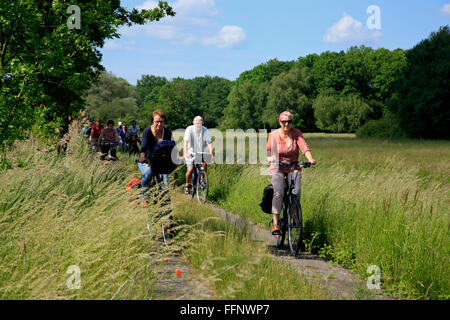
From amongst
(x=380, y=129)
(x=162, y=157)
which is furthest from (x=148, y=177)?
(x=380, y=129)

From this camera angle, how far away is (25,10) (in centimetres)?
763

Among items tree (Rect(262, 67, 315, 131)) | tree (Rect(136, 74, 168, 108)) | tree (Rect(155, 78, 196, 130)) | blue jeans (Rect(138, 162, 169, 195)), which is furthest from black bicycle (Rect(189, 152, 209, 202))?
tree (Rect(136, 74, 168, 108))

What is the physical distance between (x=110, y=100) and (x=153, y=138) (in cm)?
8328

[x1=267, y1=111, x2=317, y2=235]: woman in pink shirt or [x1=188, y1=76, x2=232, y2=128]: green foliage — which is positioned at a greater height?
[x1=188, y1=76, x2=232, y2=128]: green foliage

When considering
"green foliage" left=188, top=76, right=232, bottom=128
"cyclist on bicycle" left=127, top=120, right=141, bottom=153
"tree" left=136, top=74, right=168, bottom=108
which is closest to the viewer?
"cyclist on bicycle" left=127, top=120, right=141, bottom=153

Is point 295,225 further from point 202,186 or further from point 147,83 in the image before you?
point 147,83

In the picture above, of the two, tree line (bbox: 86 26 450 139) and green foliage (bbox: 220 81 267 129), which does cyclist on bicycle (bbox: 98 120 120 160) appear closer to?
tree line (bbox: 86 26 450 139)

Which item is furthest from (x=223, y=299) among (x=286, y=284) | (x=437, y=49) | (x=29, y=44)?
(x=437, y=49)

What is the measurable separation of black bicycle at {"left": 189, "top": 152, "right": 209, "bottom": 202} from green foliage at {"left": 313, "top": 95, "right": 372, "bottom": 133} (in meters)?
61.9

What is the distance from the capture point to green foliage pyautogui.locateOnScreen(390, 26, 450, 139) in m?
47.8

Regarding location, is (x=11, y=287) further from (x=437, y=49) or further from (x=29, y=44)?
(x=437, y=49)

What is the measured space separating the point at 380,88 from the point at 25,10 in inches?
2992

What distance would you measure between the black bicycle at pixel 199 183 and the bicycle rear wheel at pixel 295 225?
200 inches

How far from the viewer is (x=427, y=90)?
48281mm
